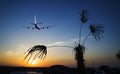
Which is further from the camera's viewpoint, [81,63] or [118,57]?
[118,57]

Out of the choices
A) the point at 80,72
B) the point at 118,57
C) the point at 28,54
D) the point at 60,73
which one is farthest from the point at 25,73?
the point at 118,57

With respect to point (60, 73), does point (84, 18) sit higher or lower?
higher

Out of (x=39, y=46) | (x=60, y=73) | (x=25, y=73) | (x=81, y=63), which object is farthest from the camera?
(x=60, y=73)

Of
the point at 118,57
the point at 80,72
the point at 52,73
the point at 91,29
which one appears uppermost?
the point at 91,29

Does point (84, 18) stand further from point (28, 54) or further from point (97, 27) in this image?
point (28, 54)

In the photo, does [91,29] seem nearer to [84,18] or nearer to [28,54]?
[84,18]

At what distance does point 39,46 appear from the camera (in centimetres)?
712

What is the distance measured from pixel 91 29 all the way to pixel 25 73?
3106mm

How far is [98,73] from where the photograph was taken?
3925cm

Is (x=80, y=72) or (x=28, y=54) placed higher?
(x=28, y=54)

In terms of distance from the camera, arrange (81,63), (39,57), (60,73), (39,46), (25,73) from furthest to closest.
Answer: (60,73) → (81,63) → (25,73) → (39,46) → (39,57)

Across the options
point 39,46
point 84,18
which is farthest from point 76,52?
point 39,46

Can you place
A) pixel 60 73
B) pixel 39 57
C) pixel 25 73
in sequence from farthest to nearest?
1. pixel 60 73
2. pixel 25 73
3. pixel 39 57

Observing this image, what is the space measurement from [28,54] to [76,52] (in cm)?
237
